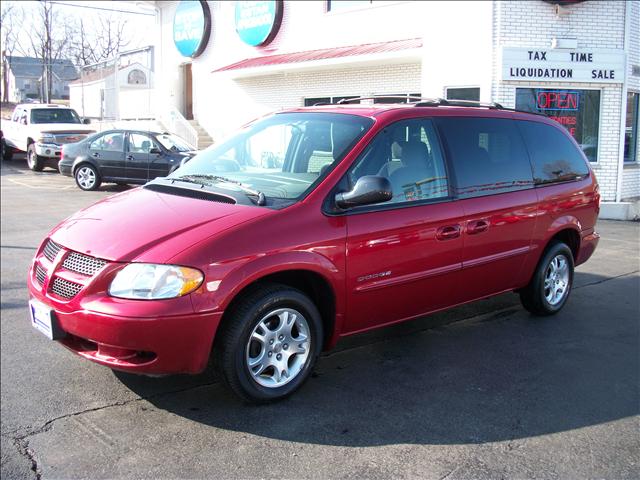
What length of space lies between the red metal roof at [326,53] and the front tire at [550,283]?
9.15 meters

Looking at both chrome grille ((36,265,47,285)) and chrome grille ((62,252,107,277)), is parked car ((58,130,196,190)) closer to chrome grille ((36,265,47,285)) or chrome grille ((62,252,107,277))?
chrome grille ((36,265,47,285))

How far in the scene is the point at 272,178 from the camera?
4637 millimetres

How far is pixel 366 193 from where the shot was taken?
4141 mm

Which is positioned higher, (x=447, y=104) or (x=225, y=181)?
(x=447, y=104)


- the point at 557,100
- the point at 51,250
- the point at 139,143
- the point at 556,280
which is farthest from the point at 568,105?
the point at 51,250

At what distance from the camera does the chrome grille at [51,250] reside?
4129mm

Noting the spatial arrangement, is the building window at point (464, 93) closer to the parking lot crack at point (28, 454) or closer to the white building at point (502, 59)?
the white building at point (502, 59)

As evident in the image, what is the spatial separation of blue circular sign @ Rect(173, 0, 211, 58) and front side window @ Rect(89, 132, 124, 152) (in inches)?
274

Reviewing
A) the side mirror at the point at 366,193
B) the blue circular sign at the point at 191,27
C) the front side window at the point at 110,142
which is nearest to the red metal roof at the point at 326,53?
the blue circular sign at the point at 191,27

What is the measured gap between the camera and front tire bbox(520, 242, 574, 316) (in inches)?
237

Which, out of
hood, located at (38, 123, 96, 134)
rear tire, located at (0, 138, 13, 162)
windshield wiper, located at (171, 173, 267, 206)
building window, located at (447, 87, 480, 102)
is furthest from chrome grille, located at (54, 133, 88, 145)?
windshield wiper, located at (171, 173, 267, 206)

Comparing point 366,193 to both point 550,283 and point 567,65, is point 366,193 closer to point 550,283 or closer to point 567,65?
point 550,283

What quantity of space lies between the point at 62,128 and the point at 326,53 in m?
9.29

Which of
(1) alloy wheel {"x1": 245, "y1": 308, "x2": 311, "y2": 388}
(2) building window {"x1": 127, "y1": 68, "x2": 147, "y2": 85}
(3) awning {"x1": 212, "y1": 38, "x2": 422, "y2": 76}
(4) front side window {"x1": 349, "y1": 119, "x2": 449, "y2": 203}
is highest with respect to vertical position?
(2) building window {"x1": 127, "y1": 68, "x2": 147, "y2": 85}
